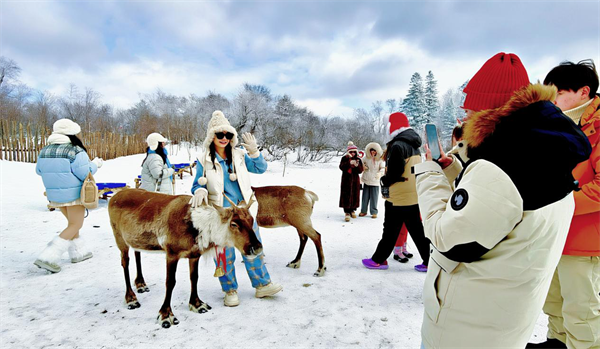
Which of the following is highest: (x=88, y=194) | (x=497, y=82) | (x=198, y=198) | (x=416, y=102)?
(x=416, y=102)

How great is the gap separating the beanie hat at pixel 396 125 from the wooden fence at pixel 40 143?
16.7 meters

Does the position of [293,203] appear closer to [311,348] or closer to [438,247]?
[311,348]

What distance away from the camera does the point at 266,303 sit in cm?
353

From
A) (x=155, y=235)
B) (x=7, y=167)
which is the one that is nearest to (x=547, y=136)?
(x=155, y=235)

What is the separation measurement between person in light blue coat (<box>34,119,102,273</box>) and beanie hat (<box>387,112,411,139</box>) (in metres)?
4.68

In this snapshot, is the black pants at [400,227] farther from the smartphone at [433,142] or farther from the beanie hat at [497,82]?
the beanie hat at [497,82]

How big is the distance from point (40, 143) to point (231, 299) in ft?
53.5

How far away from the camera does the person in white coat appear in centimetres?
599

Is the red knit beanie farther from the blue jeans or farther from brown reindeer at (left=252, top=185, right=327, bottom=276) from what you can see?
the blue jeans

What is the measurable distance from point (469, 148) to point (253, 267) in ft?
9.55

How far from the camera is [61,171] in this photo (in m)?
4.41

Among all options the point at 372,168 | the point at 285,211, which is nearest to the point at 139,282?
the point at 285,211

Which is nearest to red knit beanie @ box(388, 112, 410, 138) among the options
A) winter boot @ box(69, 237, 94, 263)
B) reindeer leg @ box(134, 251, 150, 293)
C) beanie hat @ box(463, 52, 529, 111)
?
beanie hat @ box(463, 52, 529, 111)

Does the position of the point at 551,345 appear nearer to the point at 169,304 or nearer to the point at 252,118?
the point at 169,304
